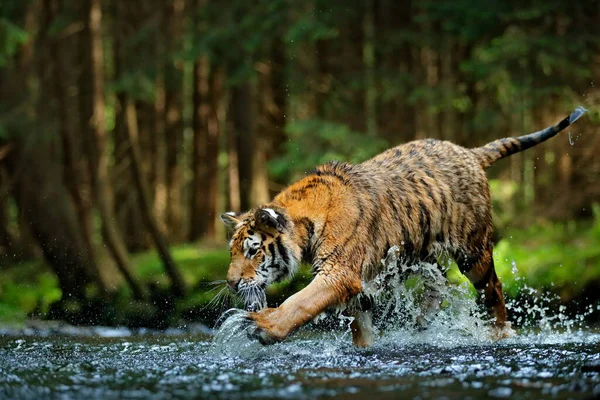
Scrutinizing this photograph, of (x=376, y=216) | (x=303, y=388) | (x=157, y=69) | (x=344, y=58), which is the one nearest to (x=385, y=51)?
(x=344, y=58)

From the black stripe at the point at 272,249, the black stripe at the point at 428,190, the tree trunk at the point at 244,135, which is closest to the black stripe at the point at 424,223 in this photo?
the black stripe at the point at 428,190

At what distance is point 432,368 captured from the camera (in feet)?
18.4

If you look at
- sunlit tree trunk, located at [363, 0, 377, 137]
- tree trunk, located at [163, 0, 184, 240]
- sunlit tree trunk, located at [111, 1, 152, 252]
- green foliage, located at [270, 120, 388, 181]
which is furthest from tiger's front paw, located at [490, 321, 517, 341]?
tree trunk, located at [163, 0, 184, 240]

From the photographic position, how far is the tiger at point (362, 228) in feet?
20.9

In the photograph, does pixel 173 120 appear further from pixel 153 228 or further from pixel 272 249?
pixel 272 249

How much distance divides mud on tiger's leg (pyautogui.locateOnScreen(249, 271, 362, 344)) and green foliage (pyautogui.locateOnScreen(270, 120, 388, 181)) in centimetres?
769

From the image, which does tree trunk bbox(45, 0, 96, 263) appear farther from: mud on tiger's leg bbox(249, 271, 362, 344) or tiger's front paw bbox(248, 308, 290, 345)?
tiger's front paw bbox(248, 308, 290, 345)

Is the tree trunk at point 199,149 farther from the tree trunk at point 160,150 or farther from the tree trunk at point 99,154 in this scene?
the tree trunk at point 99,154

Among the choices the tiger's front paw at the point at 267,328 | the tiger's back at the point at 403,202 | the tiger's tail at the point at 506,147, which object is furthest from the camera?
the tiger's tail at the point at 506,147

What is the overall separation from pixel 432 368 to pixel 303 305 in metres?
1.07

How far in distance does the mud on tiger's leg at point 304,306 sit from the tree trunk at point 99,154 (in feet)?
21.3

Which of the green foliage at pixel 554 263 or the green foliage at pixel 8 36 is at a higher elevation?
the green foliage at pixel 8 36

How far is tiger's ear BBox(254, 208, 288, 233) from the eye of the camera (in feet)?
20.9

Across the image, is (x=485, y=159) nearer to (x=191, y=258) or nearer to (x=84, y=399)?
(x=84, y=399)
